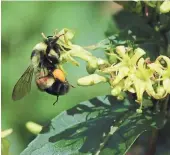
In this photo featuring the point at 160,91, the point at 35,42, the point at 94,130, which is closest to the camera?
the point at 160,91

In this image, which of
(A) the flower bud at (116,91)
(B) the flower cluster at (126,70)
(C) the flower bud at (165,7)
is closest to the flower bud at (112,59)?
(B) the flower cluster at (126,70)

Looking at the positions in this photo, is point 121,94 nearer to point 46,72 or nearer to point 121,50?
point 121,50

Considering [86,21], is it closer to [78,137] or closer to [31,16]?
[31,16]

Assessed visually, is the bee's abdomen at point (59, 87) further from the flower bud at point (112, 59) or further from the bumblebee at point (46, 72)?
the flower bud at point (112, 59)

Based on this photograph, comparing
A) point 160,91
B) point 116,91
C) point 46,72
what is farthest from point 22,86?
point 160,91

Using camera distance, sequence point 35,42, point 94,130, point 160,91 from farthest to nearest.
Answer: point 35,42, point 94,130, point 160,91

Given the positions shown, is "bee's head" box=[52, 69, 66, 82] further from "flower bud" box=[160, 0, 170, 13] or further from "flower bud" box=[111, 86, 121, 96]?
"flower bud" box=[160, 0, 170, 13]
